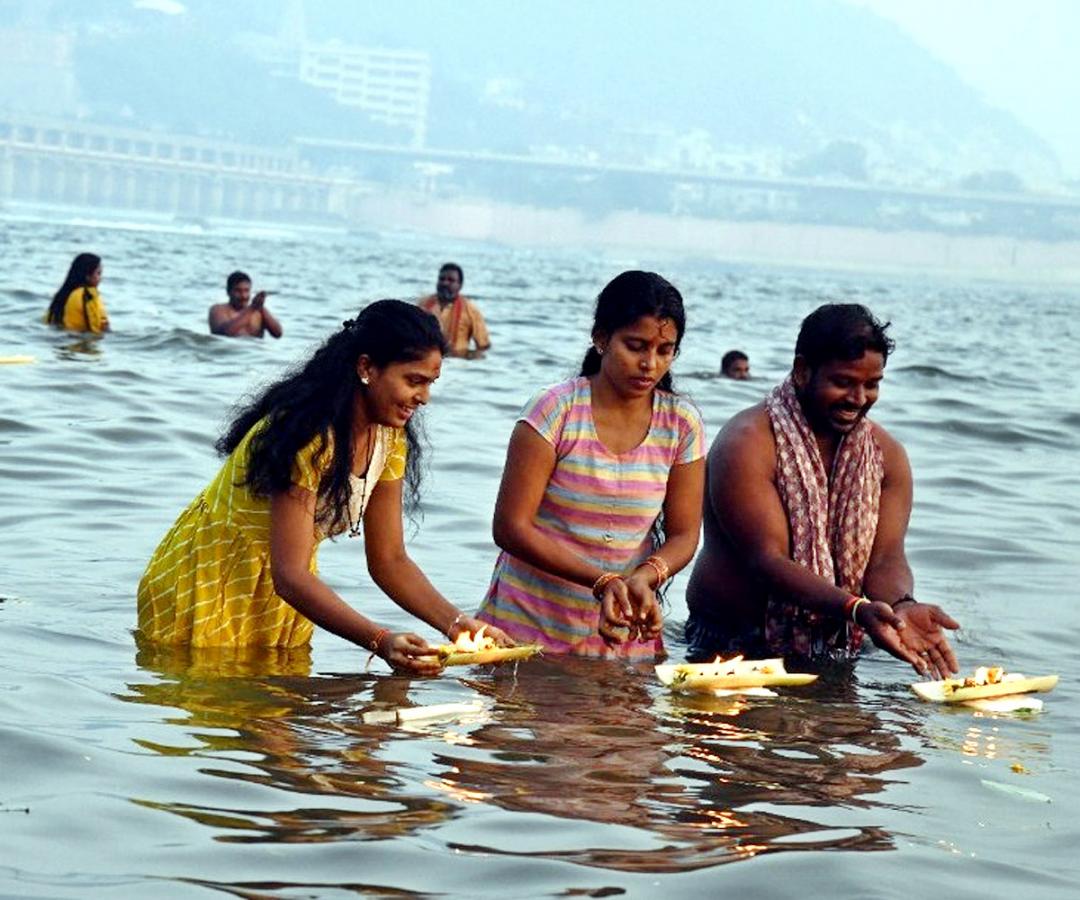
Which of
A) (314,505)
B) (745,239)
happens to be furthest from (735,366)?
(745,239)

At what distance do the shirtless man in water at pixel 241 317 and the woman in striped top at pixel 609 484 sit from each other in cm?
1309

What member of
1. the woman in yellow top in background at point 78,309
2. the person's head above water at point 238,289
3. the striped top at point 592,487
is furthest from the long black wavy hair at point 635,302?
the person's head above water at point 238,289

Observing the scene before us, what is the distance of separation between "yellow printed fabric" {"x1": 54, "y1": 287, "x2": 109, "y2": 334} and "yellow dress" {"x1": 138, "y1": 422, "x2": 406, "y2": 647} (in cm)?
1192

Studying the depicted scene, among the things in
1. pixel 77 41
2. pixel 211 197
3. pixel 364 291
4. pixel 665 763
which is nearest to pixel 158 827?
pixel 665 763

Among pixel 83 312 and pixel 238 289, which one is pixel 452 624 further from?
pixel 238 289

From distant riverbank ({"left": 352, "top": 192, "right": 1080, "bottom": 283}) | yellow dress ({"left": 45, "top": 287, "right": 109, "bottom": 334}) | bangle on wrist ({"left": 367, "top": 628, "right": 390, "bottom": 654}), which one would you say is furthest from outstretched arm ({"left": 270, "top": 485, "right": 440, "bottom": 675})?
distant riverbank ({"left": 352, "top": 192, "right": 1080, "bottom": 283})

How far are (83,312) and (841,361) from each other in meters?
12.4

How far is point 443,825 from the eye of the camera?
12.4 feet

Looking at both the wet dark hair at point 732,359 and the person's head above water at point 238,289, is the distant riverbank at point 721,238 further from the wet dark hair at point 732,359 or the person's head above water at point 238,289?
the wet dark hair at point 732,359

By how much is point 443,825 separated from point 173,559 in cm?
152

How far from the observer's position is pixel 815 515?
218 inches

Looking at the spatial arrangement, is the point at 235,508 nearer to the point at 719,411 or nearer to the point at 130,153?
the point at 719,411

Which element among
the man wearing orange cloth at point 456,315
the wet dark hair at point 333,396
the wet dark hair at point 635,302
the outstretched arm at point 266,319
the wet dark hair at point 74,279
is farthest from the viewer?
the outstretched arm at point 266,319

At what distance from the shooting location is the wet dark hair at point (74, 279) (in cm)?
1611
